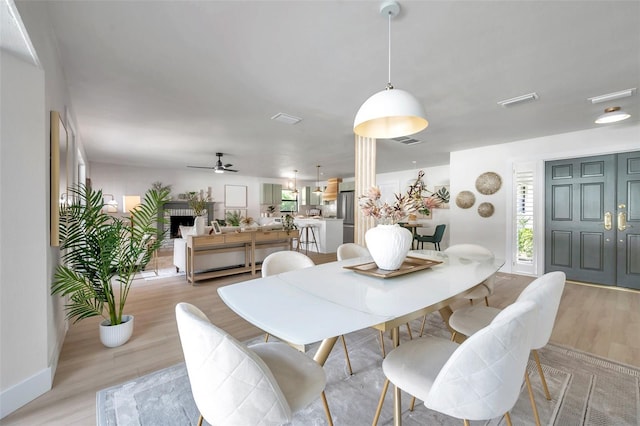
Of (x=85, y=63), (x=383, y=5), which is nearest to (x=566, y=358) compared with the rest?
(x=383, y=5)

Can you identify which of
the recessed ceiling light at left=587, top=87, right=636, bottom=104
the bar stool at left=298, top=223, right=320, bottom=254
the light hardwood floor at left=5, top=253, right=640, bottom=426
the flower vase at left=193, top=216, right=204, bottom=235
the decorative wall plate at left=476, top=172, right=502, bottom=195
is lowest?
the light hardwood floor at left=5, top=253, right=640, bottom=426

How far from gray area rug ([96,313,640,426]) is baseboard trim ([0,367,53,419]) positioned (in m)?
0.35

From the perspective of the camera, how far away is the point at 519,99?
2906mm

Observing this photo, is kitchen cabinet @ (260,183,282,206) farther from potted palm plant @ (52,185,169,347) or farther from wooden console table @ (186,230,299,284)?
potted palm plant @ (52,185,169,347)

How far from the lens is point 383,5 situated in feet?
5.15

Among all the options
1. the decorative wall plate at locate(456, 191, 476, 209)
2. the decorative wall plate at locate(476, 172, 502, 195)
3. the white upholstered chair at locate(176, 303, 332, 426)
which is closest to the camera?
the white upholstered chair at locate(176, 303, 332, 426)

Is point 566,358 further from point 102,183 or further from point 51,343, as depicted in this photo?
point 102,183

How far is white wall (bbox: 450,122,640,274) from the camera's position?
3948 mm

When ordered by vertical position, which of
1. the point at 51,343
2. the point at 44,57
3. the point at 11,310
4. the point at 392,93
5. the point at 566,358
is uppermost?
the point at 44,57

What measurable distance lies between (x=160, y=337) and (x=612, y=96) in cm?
511

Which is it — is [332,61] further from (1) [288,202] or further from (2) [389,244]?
(1) [288,202]

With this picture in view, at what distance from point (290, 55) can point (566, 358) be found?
3199 mm

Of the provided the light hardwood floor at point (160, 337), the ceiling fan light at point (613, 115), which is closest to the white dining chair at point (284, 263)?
the light hardwood floor at point (160, 337)

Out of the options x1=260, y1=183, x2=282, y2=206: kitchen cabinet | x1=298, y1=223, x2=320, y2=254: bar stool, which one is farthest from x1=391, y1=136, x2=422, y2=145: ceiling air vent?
x1=260, y1=183, x2=282, y2=206: kitchen cabinet
